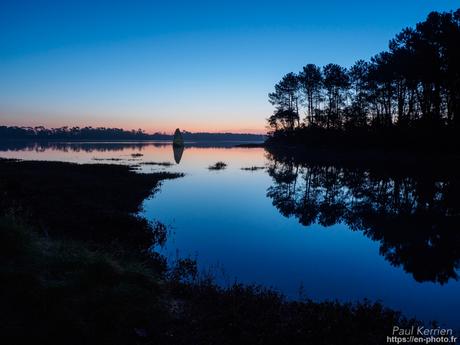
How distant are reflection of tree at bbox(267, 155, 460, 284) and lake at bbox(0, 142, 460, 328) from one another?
5 cm

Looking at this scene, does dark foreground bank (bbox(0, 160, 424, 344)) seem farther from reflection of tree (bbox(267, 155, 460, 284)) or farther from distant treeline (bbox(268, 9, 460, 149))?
distant treeline (bbox(268, 9, 460, 149))

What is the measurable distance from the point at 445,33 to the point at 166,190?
142 ft

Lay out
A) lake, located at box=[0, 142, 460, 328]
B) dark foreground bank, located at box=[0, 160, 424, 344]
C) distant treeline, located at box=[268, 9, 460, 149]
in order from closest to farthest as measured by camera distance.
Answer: dark foreground bank, located at box=[0, 160, 424, 344] < lake, located at box=[0, 142, 460, 328] < distant treeline, located at box=[268, 9, 460, 149]

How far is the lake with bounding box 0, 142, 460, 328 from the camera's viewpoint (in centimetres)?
973

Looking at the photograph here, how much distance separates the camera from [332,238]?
48.3ft

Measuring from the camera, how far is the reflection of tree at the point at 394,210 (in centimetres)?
1235

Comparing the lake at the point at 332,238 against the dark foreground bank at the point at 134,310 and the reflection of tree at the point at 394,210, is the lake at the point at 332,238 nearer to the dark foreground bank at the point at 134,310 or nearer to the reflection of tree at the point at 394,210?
the reflection of tree at the point at 394,210

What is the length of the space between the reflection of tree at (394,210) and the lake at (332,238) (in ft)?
0.17

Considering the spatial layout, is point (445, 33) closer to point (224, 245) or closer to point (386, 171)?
point (386, 171)

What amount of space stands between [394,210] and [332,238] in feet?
24.0

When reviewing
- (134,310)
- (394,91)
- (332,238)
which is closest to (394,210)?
(332,238)

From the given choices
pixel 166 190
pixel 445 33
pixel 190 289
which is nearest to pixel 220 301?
pixel 190 289

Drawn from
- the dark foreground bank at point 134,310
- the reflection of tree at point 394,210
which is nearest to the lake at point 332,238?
the reflection of tree at point 394,210

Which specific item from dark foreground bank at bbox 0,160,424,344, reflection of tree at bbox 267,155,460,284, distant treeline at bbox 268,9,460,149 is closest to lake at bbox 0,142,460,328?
reflection of tree at bbox 267,155,460,284
